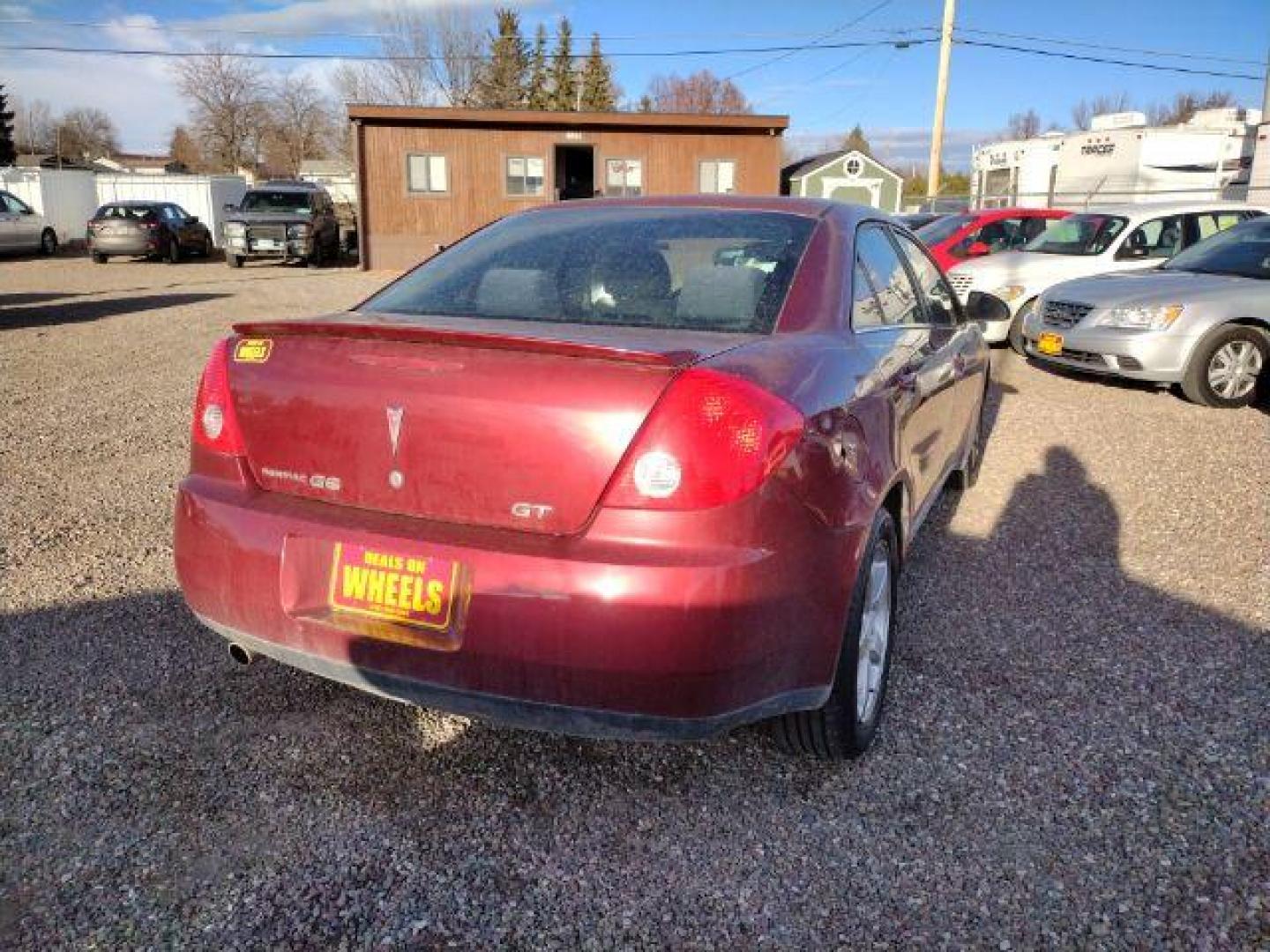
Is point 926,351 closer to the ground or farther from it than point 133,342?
farther from it

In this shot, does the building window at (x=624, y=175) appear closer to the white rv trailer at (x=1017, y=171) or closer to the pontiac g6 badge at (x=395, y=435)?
the white rv trailer at (x=1017, y=171)

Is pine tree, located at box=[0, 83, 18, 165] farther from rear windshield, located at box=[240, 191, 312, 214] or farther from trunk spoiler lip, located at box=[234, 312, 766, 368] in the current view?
trunk spoiler lip, located at box=[234, 312, 766, 368]

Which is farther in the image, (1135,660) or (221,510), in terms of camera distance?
(1135,660)

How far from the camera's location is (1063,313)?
8.71 meters

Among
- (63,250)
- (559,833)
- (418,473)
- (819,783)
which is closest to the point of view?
(418,473)

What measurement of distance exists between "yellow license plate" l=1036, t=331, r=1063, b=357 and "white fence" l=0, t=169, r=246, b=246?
27.9m

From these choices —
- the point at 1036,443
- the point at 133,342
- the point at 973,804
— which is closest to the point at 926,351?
the point at 973,804

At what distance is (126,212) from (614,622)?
86.3 ft

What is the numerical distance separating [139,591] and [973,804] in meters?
3.10

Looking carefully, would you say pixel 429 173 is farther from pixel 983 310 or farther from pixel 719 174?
pixel 983 310

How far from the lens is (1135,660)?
133 inches

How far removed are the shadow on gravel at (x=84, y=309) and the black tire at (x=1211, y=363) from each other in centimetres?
1271

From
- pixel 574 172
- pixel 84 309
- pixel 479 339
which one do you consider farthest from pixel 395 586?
pixel 574 172

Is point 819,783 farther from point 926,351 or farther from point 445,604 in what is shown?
point 926,351
